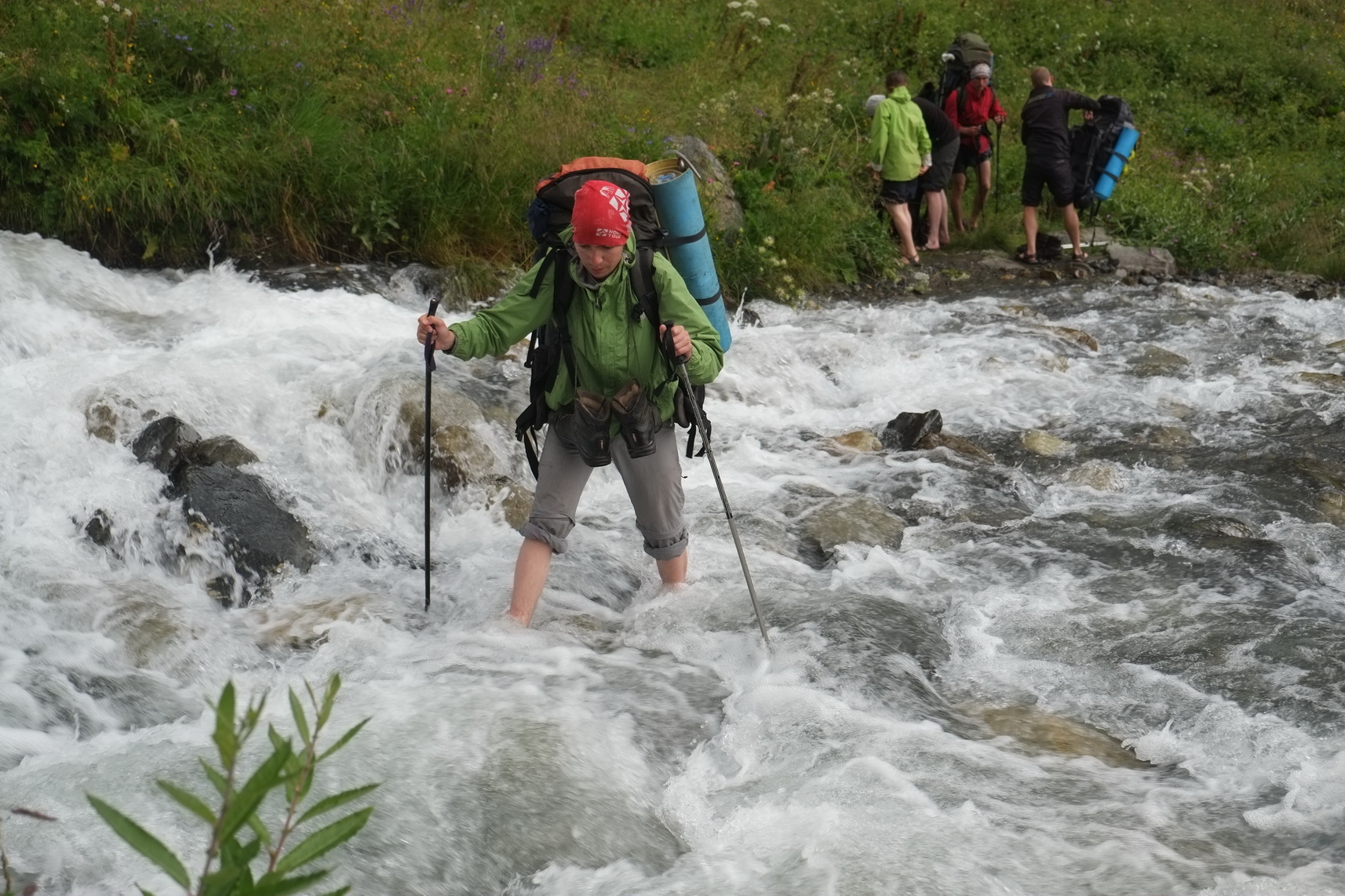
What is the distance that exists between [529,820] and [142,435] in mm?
3993

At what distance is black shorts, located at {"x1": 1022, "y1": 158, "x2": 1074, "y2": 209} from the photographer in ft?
44.5

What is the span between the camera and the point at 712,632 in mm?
5789

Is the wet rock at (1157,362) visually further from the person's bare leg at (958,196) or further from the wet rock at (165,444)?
the wet rock at (165,444)

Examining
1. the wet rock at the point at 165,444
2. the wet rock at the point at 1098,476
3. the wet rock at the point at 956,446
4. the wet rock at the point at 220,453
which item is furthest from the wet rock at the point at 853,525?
the wet rock at the point at 165,444

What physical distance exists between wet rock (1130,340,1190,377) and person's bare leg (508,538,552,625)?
6797mm

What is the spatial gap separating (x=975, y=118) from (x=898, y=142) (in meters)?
1.61

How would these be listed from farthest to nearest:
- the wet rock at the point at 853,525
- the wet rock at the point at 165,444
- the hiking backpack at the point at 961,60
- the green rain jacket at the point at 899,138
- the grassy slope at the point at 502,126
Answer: the hiking backpack at the point at 961,60, the green rain jacket at the point at 899,138, the grassy slope at the point at 502,126, the wet rock at the point at 853,525, the wet rock at the point at 165,444

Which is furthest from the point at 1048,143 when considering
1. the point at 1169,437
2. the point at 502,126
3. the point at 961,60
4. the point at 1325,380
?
the point at 502,126

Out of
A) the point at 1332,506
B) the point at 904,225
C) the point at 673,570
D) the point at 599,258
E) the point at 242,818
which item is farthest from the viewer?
the point at 904,225

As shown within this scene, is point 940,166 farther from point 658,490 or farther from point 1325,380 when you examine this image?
point 658,490

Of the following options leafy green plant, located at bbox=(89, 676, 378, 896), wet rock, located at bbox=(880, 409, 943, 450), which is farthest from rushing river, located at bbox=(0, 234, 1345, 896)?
leafy green plant, located at bbox=(89, 676, 378, 896)

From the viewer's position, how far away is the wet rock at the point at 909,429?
8594mm

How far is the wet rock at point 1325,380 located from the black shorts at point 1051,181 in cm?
418

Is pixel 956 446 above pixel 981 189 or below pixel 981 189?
below
